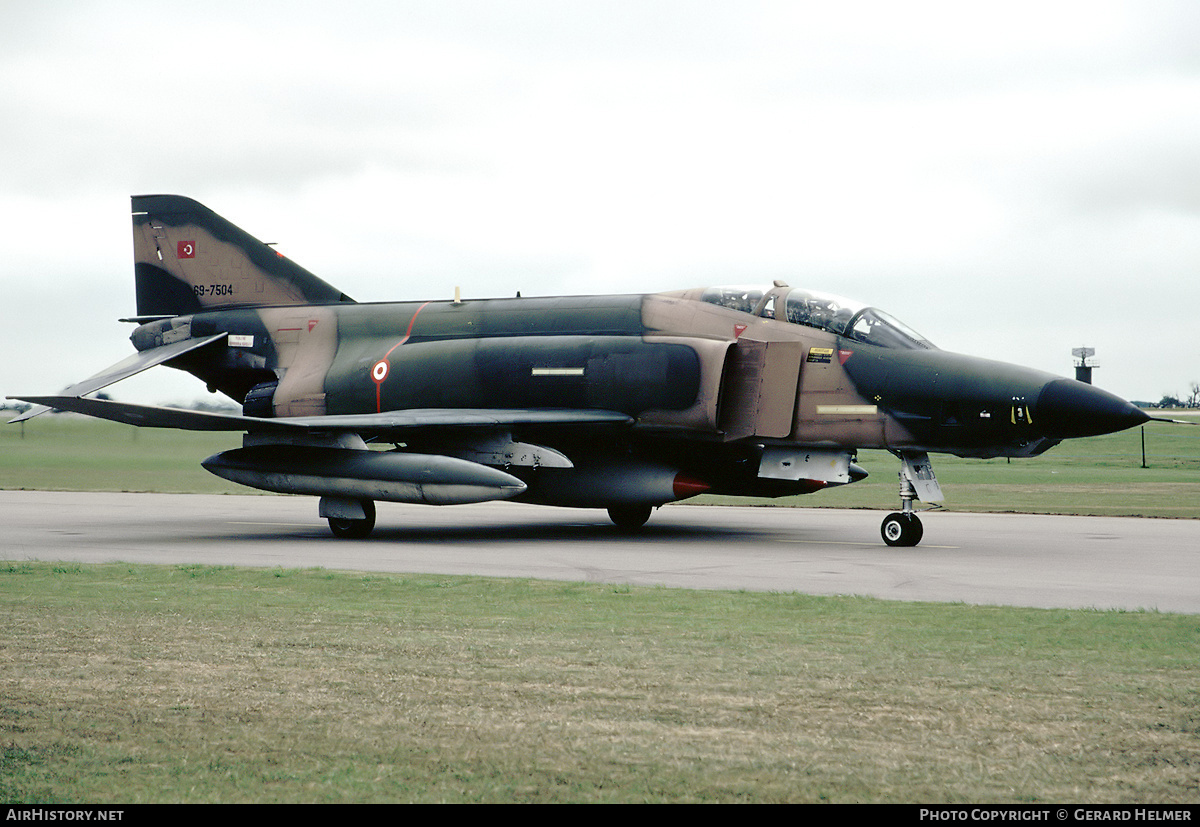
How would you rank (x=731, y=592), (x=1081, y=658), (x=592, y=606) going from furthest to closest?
(x=731, y=592) < (x=592, y=606) < (x=1081, y=658)

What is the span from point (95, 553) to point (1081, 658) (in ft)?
34.7

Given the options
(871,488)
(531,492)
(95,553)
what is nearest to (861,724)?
(95,553)

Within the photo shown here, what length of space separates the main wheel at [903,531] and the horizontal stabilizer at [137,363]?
452 inches

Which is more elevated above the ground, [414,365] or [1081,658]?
[414,365]

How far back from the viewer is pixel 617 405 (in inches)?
624

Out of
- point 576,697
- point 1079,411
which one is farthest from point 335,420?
point 576,697

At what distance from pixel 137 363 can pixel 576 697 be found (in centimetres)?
1633

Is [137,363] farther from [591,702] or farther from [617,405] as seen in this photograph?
[591,702]

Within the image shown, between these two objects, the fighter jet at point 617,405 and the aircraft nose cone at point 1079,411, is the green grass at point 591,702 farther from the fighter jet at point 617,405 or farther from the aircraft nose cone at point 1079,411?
the fighter jet at point 617,405

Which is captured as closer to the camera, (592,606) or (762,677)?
(762,677)

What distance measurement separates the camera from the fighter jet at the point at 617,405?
14117mm

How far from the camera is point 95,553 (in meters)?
13.1

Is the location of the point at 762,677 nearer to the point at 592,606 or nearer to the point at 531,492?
the point at 592,606

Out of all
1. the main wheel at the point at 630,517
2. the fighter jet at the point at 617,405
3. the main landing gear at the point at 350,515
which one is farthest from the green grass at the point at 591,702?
the main wheel at the point at 630,517
